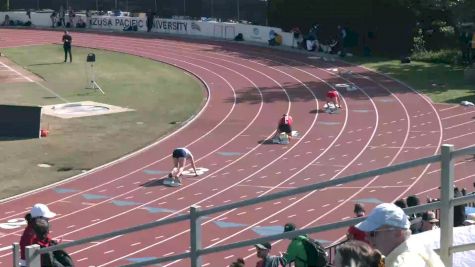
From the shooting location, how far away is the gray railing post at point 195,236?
6.70m

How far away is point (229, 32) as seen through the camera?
5016cm

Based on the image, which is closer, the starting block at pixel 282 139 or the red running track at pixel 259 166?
the red running track at pixel 259 166

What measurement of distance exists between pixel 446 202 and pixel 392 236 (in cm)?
77

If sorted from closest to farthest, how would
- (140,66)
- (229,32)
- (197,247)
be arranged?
(197,247) → (140,66) → (229,32)

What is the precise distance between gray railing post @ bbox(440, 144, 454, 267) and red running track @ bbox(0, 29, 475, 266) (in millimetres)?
10369

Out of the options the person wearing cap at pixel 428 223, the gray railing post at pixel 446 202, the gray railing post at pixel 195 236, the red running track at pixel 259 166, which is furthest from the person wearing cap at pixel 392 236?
the red running track at pixel 259 166

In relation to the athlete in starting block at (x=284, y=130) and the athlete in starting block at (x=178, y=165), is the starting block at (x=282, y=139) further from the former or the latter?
the athlete in starting block at (x=178, y=165)

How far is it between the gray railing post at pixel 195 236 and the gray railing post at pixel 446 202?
1.60 meters

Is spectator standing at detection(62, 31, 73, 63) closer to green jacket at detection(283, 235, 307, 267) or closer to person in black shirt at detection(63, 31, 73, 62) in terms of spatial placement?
person in black shirt at detection(63, 31, 73, 62)

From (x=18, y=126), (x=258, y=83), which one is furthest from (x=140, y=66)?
(x=18, y=126)

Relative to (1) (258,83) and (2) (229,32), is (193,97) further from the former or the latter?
(2) (229,32)

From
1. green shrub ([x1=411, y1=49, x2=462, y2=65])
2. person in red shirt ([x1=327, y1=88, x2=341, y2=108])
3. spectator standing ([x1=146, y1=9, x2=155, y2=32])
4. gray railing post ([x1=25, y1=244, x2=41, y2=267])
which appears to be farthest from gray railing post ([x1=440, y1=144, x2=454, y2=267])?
spectator standing ([x1=146, y1=9, x2=155, y2=32])

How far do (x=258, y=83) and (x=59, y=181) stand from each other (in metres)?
14.8

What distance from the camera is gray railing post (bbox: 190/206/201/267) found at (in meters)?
6.70
